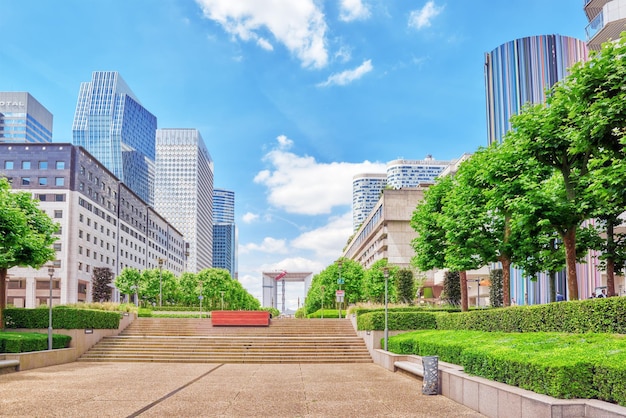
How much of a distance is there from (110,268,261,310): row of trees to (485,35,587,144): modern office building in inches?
1837

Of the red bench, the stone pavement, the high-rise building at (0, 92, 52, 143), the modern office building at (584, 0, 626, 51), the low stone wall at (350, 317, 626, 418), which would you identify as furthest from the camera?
the high-rise building at (0, 92, 52, 143)

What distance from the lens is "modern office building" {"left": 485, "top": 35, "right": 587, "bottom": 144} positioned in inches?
3095

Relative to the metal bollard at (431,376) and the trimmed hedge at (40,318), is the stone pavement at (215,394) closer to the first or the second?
the metal bollard at (431,376)

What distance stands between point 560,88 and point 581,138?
3531mm

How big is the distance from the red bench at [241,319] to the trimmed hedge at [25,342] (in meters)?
11.5

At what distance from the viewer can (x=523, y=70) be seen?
80938 millimetres

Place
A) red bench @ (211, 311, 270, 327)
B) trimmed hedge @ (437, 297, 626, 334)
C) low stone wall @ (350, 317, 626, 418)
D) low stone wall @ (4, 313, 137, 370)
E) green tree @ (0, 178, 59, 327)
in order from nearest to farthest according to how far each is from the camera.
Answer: low stone wall @ (350, 317, 626, 418), trimmed hedge @ (437, 297, 626, 334), low stone wall @ (4, 313, 137, 370), green tree @ (0, 178, 59, 327), red bench @ (211, 311, 270, 327)

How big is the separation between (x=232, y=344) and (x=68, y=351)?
26.3ft

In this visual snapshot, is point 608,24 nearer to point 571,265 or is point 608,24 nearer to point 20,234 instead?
point 571,265

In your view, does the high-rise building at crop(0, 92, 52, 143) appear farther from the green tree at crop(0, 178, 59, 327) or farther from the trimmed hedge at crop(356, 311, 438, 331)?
the trimmed hedge at crop(356, 311, 438, 331)

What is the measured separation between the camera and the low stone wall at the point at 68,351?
870 inches

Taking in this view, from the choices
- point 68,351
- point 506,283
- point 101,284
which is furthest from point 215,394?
point 101,284

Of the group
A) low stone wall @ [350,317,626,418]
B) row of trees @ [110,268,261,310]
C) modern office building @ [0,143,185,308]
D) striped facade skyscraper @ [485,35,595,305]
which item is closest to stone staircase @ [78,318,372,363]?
low stone wall @ [350,317,626,418]

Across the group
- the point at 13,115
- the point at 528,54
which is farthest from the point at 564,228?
the point at 13,115
